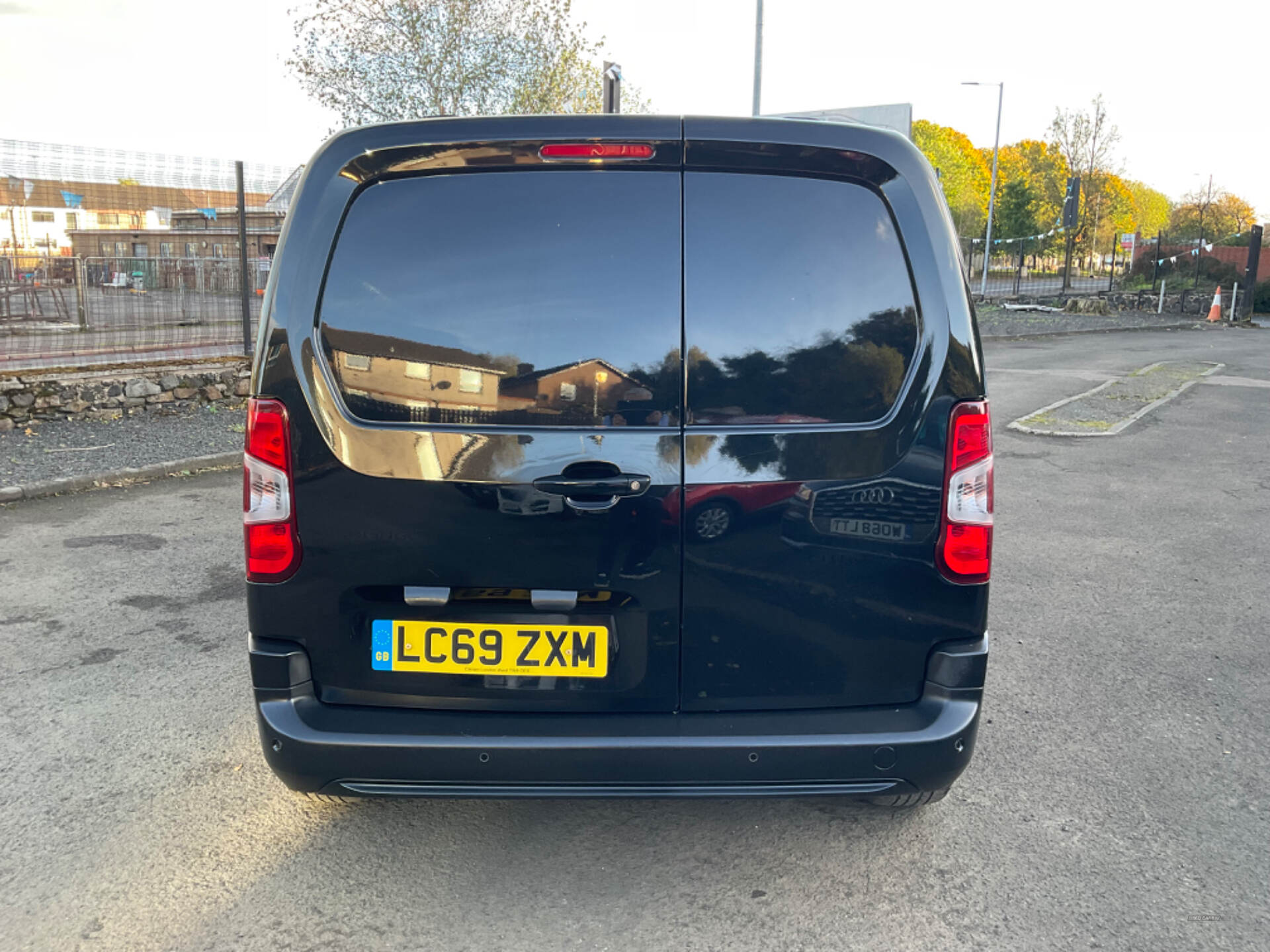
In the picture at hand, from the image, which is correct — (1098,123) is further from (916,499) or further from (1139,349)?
(916,499)

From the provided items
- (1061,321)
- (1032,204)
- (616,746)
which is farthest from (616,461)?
(1032,204)

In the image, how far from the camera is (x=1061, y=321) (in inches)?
1121

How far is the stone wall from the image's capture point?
364 inches

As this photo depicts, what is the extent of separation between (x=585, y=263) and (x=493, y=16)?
17519 mm

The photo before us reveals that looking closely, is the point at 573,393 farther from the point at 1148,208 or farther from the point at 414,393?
the point at 1148,208

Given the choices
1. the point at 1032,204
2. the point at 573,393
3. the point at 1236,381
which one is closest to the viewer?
the point at 573,393

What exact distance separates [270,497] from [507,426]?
2.07 feet

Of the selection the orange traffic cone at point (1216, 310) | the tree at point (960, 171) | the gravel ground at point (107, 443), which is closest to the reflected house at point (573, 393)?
the gravel ground at point (107, 443)

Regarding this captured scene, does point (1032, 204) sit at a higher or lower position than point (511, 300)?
higher

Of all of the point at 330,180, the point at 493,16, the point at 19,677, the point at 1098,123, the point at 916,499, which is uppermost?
the point at 1098,123

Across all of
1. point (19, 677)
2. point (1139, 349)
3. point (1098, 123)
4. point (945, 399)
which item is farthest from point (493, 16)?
point (1098, 123)

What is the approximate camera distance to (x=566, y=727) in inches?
94.5

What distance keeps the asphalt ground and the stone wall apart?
5.07 metres

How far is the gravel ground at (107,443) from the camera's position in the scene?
7820 mm
